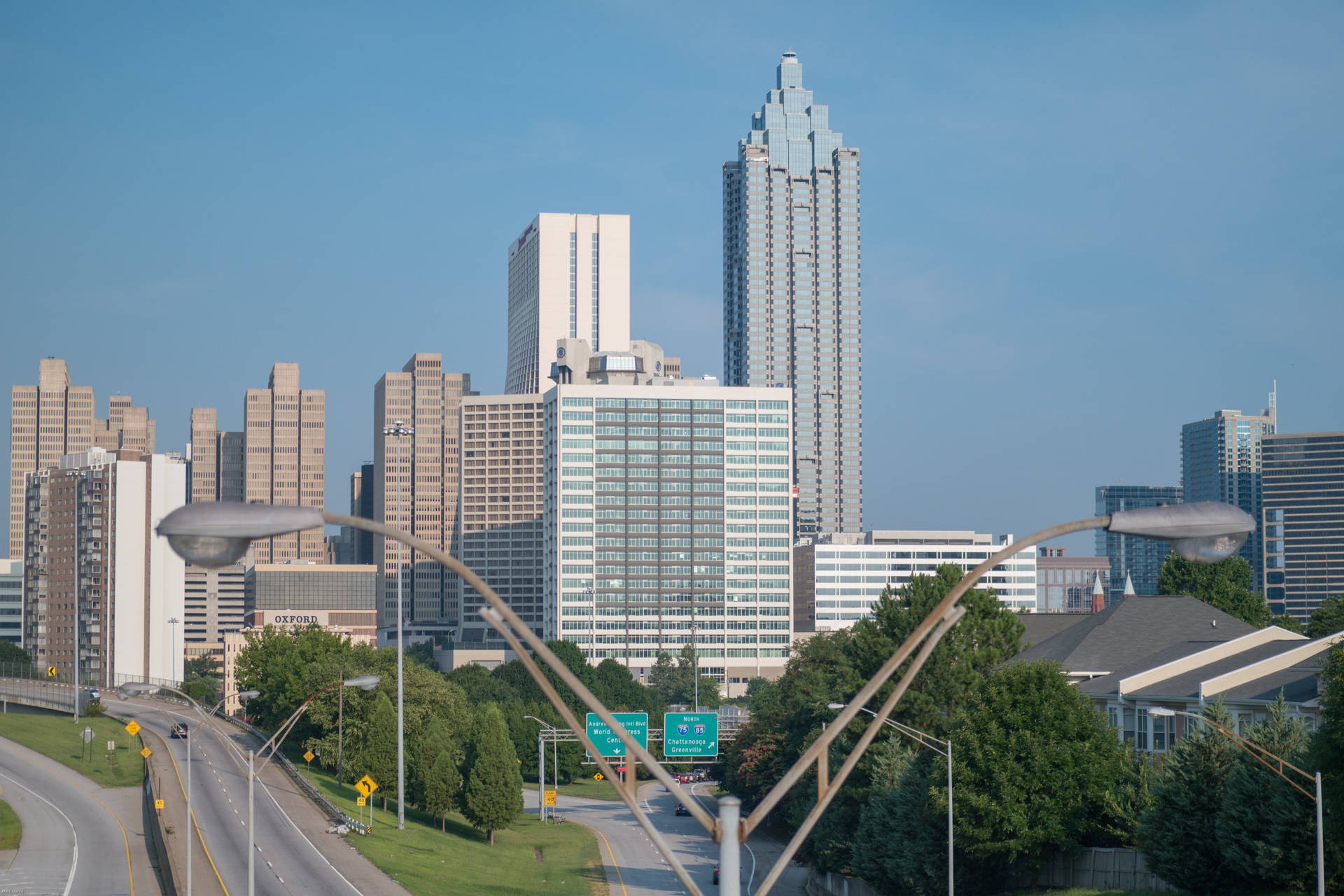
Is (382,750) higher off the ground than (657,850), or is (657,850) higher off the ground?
(382,750)

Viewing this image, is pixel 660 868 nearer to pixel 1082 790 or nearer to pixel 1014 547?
pixel 1082 790

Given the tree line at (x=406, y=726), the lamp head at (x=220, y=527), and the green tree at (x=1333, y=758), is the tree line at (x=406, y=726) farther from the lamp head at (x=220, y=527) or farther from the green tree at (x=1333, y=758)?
the lamp head at (x=220, y=527)

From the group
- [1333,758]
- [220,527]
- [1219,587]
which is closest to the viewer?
[220,527]

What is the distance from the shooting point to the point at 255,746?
108 metres

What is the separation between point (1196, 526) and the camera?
468 inches

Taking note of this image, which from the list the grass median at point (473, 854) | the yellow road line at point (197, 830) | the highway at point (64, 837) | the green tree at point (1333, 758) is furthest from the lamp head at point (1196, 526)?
the highway at point (64, 837)

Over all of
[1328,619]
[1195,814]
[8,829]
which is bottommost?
[8,829]

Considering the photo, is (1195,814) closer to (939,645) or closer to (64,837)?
(939,645)

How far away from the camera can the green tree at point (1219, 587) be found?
119 meters

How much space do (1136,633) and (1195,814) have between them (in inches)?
1539

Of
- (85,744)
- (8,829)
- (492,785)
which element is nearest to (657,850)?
(492,785)

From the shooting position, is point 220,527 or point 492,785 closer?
point 220,527

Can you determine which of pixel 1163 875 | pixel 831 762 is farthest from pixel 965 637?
pixel 1163 875

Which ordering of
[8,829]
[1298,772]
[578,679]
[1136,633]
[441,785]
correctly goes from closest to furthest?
[578,679] < [1298,772] < [8,829] < [1136,633] < [441,785]
